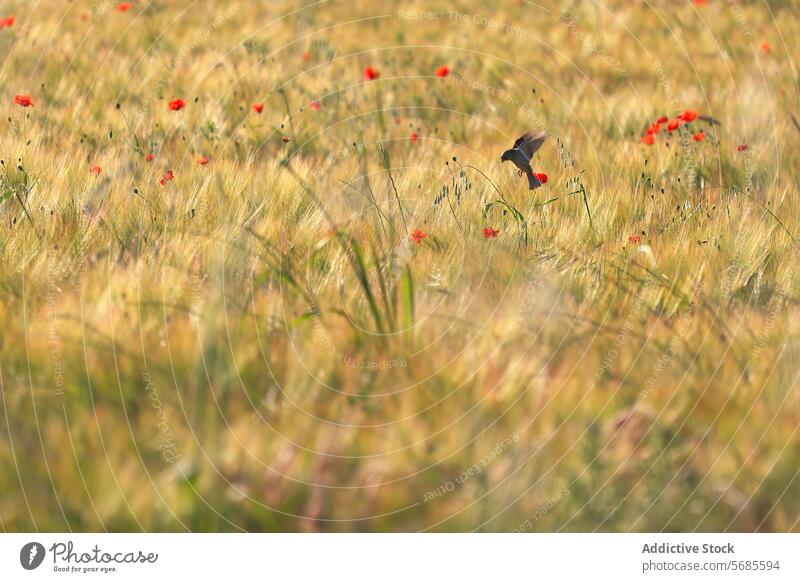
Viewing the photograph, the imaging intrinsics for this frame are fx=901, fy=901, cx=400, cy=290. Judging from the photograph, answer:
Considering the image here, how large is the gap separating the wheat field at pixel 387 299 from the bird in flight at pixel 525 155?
0.04 meters

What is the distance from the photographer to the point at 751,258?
2.32m

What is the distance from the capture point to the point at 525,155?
2771 millimetres

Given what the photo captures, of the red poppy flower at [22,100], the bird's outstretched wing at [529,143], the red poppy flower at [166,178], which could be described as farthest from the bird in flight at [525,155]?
the red poppy flower at [22,100]

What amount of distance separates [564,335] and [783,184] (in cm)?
125

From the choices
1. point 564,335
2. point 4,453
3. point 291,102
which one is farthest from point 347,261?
point 291,102

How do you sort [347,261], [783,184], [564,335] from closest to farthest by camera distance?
[564,335]
[347,261]
[783,184]

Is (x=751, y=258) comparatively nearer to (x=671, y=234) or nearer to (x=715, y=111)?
(x=671, y=234)

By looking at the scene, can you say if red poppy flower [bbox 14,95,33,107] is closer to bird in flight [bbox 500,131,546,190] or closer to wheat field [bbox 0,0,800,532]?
wheat field [bbox 0,0,800,532]
